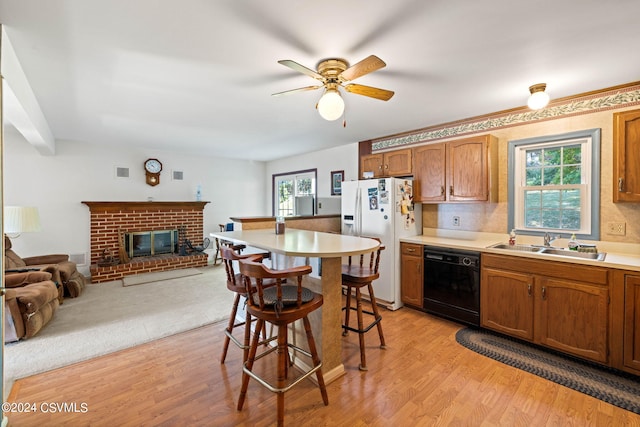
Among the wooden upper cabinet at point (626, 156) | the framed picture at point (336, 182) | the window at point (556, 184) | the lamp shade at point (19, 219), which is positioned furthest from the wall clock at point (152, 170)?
the wooden upper cabinet at point (626, 156)

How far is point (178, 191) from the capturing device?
5.81 meters

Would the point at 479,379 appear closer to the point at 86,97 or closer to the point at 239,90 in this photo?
the point at 239,90

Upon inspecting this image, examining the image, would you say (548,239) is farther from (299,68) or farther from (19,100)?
(19,100)

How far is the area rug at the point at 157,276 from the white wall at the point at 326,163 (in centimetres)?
281

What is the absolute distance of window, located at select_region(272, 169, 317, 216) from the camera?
5629mm

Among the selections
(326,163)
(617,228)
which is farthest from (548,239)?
(326,163)

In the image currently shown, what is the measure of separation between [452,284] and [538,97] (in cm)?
192

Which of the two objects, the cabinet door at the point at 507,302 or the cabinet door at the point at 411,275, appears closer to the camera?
the cabinet door at the point at 507,302

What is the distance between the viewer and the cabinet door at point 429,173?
3404mm

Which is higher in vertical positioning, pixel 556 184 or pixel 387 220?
pixel 556 184

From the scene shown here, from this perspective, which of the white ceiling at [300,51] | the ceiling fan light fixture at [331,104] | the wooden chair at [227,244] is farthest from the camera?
the wooden chair at [227,244]

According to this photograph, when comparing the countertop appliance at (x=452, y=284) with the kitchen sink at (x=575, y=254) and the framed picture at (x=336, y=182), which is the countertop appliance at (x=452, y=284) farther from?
the framed picture at (x=336, y=182)

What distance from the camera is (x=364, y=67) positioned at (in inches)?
70.2

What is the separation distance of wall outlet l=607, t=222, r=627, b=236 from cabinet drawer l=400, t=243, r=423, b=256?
1656 millimetres
